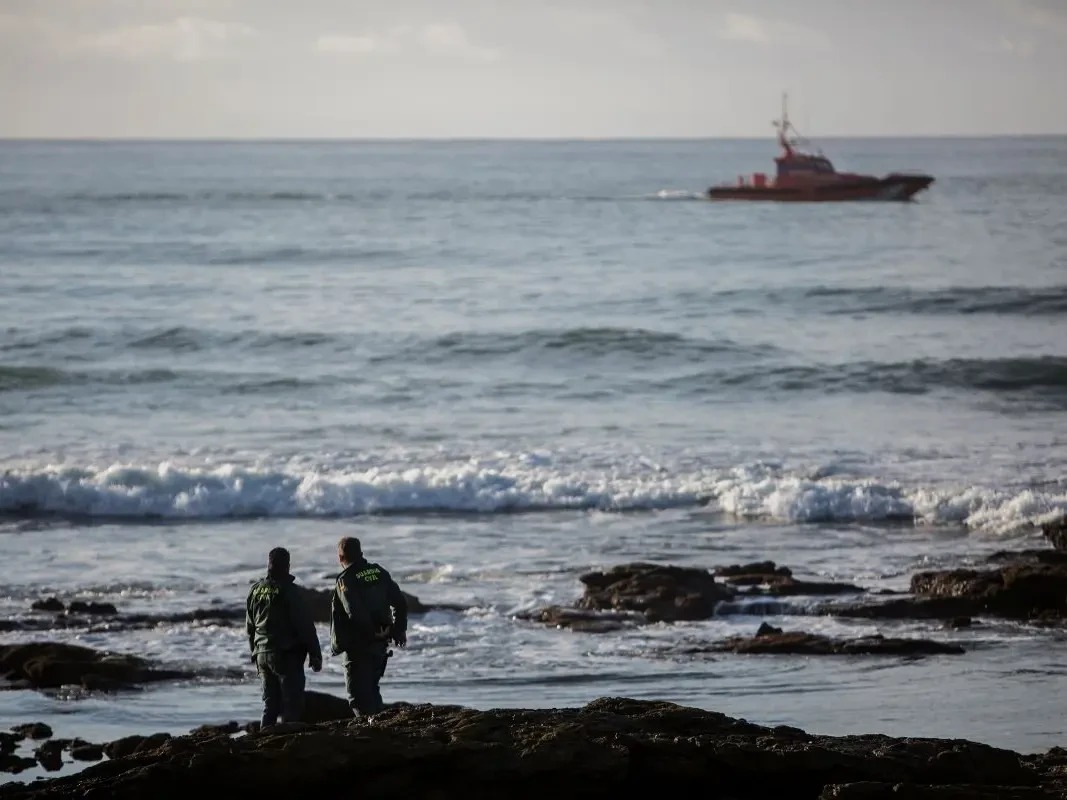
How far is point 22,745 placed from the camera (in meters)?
11.8

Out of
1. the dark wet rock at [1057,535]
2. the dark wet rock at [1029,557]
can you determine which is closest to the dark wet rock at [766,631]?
the dark wet rock at [1029,557]

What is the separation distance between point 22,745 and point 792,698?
5699 millimetres

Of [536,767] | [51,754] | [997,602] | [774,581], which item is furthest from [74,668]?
[997,602]

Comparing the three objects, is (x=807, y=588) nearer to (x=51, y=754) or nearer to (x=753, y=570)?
(x=753, y=570)

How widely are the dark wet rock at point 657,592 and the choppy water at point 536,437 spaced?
1.66 ft

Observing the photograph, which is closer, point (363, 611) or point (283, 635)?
point (363, 611)

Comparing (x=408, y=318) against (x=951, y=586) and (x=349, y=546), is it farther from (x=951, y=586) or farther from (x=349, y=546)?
(x=349, y=546)

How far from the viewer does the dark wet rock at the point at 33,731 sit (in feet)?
39.5

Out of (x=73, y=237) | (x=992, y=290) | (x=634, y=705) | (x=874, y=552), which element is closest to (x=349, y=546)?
(x=634, y=705)

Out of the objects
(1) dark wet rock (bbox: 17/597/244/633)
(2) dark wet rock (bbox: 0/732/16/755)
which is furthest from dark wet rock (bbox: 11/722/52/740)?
(1) dark wet rock (bbox: 17/597/244/633)

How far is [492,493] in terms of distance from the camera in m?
25.4

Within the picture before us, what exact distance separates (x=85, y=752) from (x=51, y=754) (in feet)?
0.72

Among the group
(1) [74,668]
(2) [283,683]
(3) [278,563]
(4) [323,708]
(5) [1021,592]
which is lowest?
(1) [74,668]

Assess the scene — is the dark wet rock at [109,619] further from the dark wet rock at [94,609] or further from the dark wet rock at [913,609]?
the dark wet rock at [913,609]
